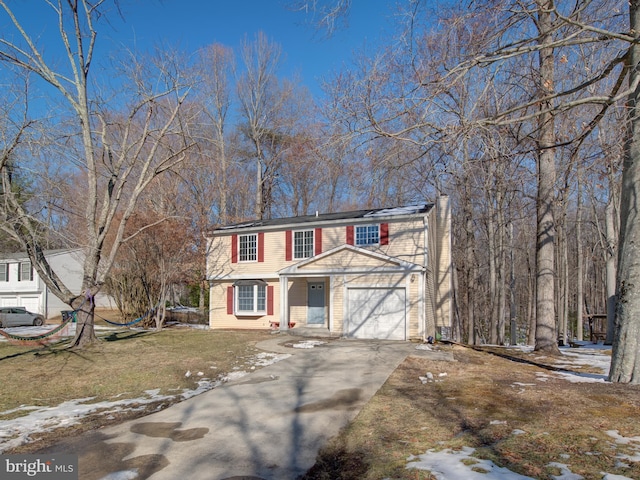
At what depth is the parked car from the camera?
26281 millimetres

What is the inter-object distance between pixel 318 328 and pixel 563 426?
13.6 meters

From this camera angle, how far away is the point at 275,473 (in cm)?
445

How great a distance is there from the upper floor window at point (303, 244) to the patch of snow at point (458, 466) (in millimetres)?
15000

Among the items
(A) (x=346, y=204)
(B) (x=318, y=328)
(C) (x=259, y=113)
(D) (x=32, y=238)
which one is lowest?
(B) (x=318, y=328)

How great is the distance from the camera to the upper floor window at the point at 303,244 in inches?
769

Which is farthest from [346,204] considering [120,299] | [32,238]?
[32,238]

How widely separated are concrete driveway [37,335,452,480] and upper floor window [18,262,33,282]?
96.4 ft

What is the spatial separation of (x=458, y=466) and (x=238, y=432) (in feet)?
9.21

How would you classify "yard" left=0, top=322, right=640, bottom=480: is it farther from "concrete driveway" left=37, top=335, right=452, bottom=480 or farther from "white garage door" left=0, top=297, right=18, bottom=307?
"white garage door" left=0, top=297, right=18, bottom=307

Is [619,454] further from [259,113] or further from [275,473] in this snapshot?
[259,113]

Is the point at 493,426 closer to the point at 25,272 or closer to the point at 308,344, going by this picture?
the point at 308,344

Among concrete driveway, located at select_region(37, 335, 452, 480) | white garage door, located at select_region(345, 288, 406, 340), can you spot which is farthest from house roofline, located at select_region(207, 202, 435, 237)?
concrete driveway, located at select_region(37, 335, 452, 480)

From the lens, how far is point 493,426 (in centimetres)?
544

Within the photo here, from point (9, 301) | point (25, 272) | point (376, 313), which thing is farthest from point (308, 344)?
point (9, 301)
